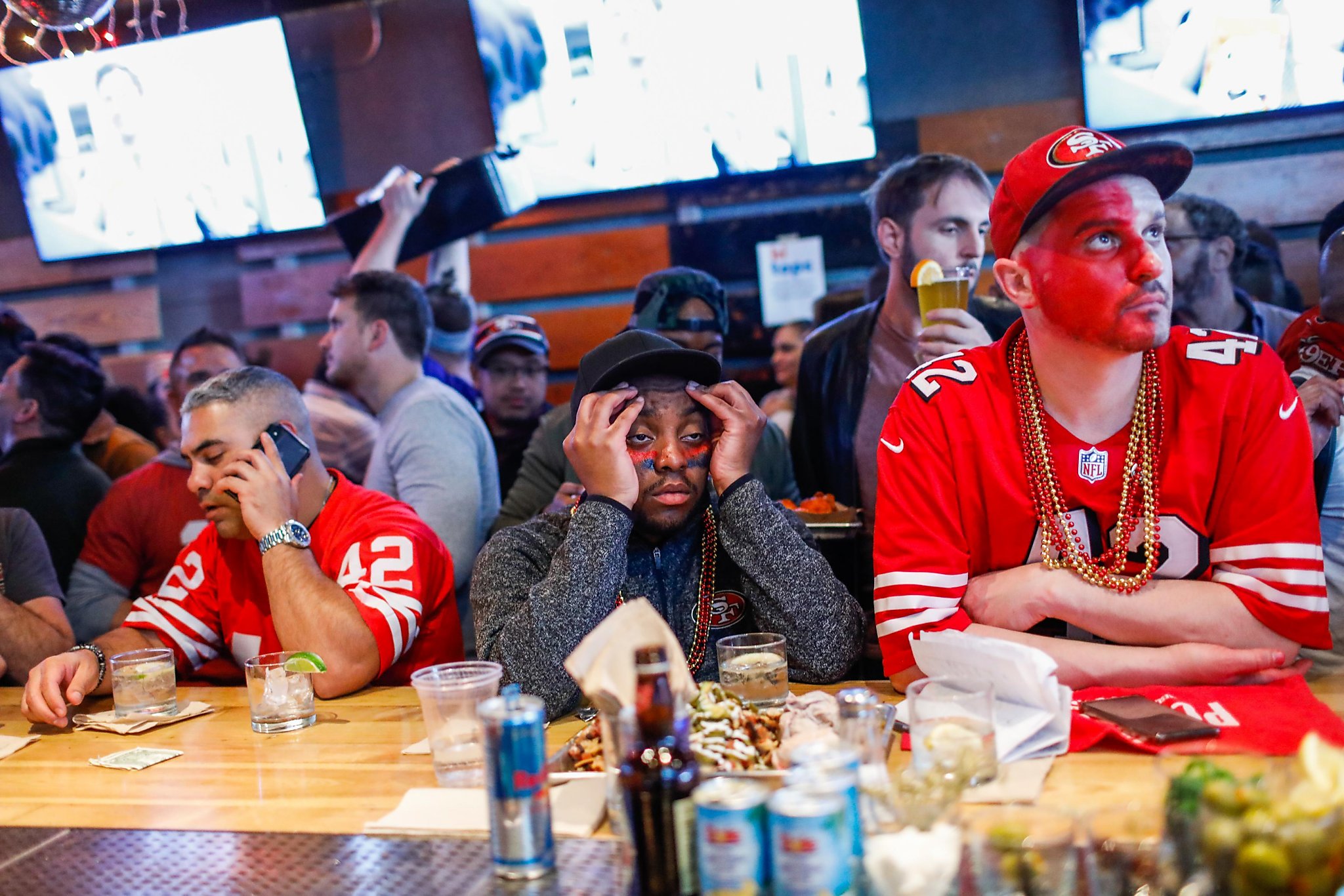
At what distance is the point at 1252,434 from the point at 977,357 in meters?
0.46

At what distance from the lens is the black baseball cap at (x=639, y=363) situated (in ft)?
6.63

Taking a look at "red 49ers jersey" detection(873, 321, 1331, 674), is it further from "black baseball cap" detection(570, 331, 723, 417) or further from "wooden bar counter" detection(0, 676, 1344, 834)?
"black baseball cap" detection(570, 331, 723, 417)

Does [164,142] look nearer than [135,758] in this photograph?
Answer: No

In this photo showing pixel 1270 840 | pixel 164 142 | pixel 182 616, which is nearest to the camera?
pixel 1270 840

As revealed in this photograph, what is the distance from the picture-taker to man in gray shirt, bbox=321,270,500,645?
3.28 m

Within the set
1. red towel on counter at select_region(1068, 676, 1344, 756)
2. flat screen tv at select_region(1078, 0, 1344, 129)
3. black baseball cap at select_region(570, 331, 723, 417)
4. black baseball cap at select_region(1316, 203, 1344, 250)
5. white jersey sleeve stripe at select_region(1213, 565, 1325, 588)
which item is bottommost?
red towel on counter at select_region(1068, 676, 1344, 756)

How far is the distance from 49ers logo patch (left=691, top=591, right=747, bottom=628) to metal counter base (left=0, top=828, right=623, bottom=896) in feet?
2.47

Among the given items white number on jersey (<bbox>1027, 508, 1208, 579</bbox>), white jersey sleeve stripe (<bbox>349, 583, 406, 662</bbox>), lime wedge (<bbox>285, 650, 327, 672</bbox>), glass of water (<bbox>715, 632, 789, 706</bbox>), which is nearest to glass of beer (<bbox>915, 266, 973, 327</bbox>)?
white number on jersey (<bbox>1027, 508, 1208, 579</bbox>)

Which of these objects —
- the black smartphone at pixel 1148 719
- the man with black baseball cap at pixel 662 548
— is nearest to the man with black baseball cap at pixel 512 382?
the man with black baseball cap at pixel 662 548

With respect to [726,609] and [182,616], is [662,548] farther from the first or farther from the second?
[182,616]

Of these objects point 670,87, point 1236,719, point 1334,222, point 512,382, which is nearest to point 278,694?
point 1236,719

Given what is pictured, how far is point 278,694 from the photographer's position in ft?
6.52

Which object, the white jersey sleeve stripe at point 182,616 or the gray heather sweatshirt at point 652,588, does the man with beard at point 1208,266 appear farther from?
the white jersey sleeve stripe at point 182,616

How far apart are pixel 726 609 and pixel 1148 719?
78 centimetres
